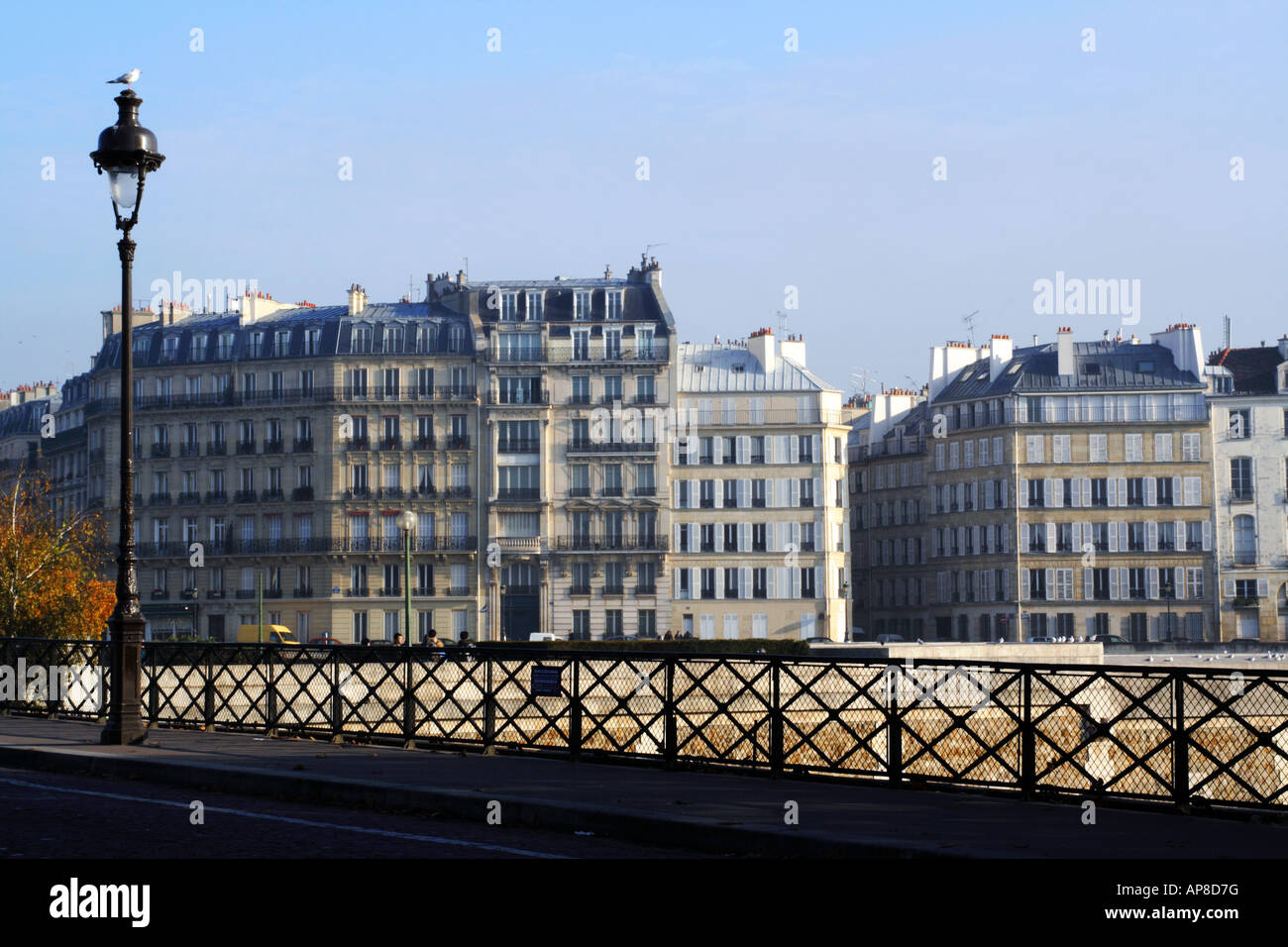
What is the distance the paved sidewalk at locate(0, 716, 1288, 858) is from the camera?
12.4 metres

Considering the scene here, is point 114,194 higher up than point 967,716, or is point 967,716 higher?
point 114,194

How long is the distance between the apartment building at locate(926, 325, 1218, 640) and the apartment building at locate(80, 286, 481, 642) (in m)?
27.7

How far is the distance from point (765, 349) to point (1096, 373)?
17.4 meters

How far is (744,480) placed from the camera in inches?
3578

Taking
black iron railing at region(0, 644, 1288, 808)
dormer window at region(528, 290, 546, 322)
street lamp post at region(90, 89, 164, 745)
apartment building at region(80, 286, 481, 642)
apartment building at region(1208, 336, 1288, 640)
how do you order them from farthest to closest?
apartment building at region(1208, 336, 1288, 640)
dormer window at region(528, 290, 546, 322)
apartment building at region(80, 286, 481, 642)
street lamp post at region(90, 89, 164, 745)
black iron railing at region(0, 644, 1288, 808)

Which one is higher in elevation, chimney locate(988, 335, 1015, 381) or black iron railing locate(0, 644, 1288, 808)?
chimney locate(988, 335, 1015, 381)

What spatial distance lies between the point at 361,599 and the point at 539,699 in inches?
2699

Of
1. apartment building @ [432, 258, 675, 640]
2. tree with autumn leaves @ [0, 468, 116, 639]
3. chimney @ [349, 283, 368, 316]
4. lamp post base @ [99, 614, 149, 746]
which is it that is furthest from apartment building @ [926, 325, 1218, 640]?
lamp post base @ [99, 614, 149, 746]

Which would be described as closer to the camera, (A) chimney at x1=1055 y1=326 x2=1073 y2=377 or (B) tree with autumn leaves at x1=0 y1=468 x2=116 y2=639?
(B) tree with autumn leaves at x1=0 y1=468 x2=116 y2=639

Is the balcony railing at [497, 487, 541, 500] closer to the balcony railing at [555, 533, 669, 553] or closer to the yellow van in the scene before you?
the balcony railing at [555, 533, 669, 553]

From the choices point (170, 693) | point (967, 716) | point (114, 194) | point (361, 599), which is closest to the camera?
point (967, 716)
